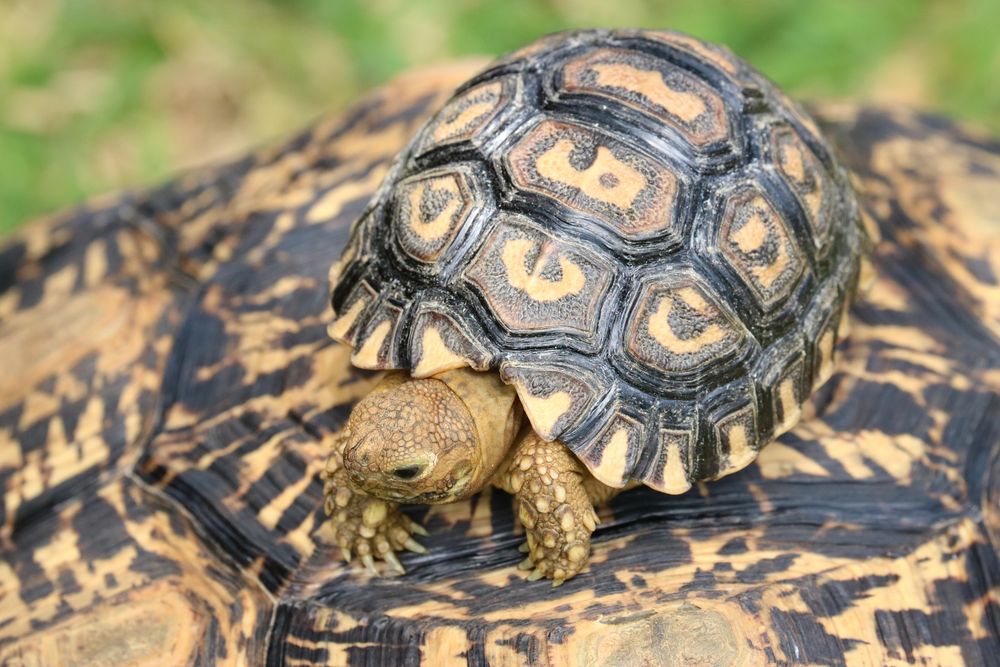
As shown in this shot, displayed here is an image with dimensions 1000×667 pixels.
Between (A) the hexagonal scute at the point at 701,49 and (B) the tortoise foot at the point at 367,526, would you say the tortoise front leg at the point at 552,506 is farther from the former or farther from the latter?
(A) the hexagonal scute at the point at 701,49

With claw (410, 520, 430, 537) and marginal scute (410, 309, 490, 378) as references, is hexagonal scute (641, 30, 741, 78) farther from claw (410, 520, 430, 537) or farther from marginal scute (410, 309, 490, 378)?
claw (410, 520, 430, 537)

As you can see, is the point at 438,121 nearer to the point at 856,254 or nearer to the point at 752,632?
the point at 856,254

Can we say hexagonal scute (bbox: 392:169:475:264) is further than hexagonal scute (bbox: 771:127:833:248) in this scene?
No

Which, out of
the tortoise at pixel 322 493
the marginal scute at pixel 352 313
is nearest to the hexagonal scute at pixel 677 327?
the tortoise at pixel 322 493

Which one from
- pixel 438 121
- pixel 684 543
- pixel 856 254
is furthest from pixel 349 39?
pixel 684 543

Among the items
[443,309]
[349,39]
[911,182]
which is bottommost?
[443,309]

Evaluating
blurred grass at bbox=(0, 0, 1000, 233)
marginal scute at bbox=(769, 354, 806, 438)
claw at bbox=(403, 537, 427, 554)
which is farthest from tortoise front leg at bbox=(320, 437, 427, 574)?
blurred grass at bbox=(0, 0, 1000, 233)
